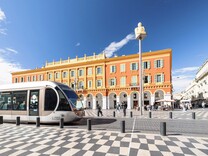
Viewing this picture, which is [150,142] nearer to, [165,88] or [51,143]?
[51,143]

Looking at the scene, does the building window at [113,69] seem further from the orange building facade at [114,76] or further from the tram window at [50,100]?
the tram window at [50,100]

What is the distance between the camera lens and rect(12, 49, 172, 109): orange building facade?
36500 mm

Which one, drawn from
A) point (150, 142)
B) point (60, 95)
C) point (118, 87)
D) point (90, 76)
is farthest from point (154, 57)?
point (150, 142)

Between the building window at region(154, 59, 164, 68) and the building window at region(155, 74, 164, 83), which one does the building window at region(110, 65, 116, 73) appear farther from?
the building window at region(155, 74, 164, 83)

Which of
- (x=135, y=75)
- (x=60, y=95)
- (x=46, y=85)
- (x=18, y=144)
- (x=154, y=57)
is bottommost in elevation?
(x=18, y=144)

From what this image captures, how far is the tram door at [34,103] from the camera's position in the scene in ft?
40.9

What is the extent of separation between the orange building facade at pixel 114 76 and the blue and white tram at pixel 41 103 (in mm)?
26996

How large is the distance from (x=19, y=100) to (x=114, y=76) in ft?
98.1

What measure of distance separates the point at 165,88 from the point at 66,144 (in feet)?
107

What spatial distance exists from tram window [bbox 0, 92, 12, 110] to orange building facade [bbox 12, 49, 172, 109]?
27327 mm

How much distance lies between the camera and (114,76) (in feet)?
136

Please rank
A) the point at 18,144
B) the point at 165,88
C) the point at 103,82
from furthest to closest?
the point at 103,82 < the point at 165,88 < the point at 18,144

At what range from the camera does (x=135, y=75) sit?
128ft

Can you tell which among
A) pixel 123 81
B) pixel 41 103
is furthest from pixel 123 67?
pixel 41 103
